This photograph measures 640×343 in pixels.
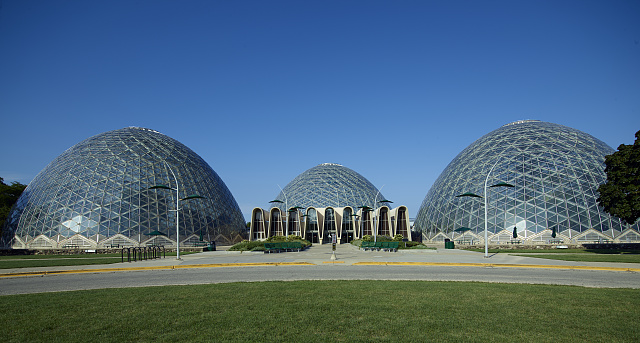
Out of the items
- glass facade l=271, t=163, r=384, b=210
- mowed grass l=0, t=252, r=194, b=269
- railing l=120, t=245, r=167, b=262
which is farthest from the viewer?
glass facade l=271, t=163, r=384, b=210

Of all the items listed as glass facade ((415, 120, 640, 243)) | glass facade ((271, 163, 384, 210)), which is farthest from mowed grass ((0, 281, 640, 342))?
glass facade ((271, 163, 384, 210))

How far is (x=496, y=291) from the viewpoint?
12164 mm

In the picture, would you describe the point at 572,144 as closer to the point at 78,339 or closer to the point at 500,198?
the point at 500,198

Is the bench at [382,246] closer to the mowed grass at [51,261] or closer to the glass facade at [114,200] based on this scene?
the glass facade at [114,200]

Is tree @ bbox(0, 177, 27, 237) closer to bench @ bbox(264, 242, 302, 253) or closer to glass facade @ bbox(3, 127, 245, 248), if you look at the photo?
glass facade @ bbox(3, 127, 245, 248)

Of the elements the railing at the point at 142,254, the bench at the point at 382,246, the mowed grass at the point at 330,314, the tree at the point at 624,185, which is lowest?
the bench at the point at 382,246

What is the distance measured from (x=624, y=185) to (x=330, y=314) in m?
40.1

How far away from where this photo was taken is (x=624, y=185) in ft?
121

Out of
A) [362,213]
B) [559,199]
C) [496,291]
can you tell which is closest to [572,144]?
[559,199]

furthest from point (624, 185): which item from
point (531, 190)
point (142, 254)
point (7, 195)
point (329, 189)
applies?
point (7, 195)

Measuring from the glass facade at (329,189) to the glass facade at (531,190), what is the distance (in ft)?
86.4

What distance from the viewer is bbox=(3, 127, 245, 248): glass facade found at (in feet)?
166

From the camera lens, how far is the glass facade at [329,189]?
88.8m

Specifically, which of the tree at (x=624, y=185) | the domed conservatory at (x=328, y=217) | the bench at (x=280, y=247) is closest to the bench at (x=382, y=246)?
the bench at (x=280, y=247)
